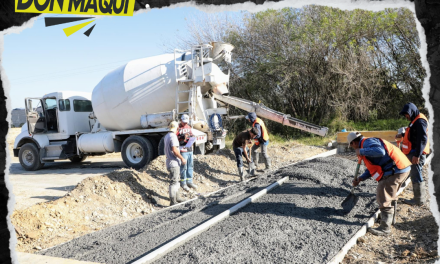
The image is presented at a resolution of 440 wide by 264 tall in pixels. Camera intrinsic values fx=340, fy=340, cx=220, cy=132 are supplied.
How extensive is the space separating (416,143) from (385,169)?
1268mm

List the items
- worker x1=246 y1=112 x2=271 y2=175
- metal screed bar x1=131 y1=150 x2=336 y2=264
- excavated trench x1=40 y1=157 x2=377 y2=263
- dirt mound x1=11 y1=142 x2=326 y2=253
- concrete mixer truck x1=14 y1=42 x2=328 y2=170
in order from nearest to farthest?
metal screed bar x1=131 y1=150 x2=336 y2=264 < excavated trench x1=40 y1=157 x2=377 y2=263 < dirt mound x1=11 y1=142 x2=326 y2=253 < worker x1=246 y1=112 x2=271 y2=175 < concrete mixer truck x1=14 y1=42 x2=328 y2=170

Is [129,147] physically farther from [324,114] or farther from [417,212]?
[324,114]

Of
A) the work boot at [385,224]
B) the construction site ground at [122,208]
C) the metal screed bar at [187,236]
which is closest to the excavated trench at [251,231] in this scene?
the metal screed bar at [187,236]

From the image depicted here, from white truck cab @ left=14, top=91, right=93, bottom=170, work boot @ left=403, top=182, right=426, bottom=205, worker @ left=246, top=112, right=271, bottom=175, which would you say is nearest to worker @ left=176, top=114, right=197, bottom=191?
worker @ left=246, top=112, right=271, bottom=175

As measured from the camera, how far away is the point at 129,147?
11039 mm

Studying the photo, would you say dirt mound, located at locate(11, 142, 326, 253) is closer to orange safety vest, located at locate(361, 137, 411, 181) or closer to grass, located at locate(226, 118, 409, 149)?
orange safety vest, located at locate(361, 137, 411, 181)

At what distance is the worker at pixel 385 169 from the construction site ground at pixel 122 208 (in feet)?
0.81

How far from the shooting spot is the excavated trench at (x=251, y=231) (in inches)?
147

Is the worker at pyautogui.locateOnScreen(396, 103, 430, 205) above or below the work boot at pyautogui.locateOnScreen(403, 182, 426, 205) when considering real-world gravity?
above

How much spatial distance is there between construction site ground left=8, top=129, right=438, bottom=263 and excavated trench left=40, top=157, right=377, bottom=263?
460 mm

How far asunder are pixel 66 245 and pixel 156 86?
666cm

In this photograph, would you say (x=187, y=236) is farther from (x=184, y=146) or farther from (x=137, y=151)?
(x=137, y=151)

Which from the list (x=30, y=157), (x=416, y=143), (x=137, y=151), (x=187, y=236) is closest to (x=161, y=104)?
(x=137, y=151)

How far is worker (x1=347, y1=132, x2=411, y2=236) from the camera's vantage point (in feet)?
14.9
